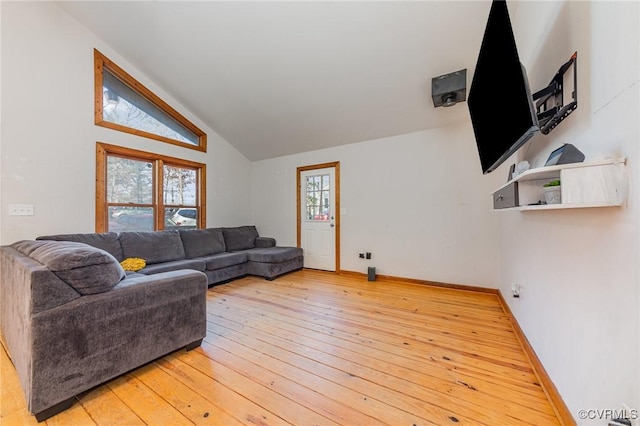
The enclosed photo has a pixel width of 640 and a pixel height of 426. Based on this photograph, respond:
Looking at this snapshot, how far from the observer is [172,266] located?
11.0ft

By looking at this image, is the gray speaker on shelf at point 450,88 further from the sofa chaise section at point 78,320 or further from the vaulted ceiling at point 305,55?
the sofa chaise section at point 78,320

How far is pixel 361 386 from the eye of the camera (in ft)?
5.10

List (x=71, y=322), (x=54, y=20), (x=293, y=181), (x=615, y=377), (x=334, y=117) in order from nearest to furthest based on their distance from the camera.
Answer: (x=615, y=377) → (x=71, y=322) → (x=54, y=20) → (x=334, y=117) → (x=293, y=181)

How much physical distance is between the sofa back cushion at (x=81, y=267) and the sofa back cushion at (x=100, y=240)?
167 centimetres

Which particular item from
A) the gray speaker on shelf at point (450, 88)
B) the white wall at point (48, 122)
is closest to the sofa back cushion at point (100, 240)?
the white wall at point (48, 122)

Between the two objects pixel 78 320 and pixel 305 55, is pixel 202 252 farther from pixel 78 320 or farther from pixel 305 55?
pixel 305 55

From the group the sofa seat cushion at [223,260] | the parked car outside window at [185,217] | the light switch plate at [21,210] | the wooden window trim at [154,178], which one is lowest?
the sofa seat cushion at [223,260]

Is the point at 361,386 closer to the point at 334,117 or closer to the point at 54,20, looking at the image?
the point at 334,117

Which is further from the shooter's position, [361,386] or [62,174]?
[62,174]

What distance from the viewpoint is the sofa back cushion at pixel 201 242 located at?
406 cm

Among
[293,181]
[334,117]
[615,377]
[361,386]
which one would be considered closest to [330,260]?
[293,181]

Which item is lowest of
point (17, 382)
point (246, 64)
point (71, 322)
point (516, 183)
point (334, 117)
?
point (17, 382)

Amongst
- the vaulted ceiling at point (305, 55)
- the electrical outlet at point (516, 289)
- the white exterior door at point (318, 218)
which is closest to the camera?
the electrical outlet at point (516, 289)

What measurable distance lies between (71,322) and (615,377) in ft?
8.05
